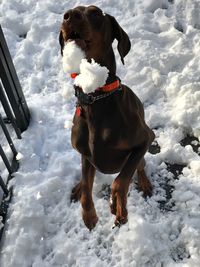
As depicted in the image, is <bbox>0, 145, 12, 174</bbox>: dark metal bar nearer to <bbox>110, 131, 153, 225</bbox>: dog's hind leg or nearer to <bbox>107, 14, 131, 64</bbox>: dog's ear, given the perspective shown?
<bbox>110, 131, 153, 225</bbox>: dog's hind leg

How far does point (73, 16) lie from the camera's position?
2.12m

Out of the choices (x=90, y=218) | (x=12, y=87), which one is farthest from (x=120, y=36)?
(x=12, y=87)

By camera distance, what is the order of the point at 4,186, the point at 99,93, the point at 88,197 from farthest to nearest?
the point at 4,186 < the point at 88,197 < the point at 99,93

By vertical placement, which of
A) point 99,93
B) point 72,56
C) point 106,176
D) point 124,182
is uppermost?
point 72,56

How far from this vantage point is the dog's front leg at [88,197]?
2.86 metres

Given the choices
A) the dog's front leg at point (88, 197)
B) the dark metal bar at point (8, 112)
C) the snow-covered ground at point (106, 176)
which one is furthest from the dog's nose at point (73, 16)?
the dark metal bar at point (8, 112)

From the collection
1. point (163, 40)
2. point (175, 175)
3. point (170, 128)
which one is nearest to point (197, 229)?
point (175, 175)

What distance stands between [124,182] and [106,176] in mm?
780

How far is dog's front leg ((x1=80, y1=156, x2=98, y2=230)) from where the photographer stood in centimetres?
286

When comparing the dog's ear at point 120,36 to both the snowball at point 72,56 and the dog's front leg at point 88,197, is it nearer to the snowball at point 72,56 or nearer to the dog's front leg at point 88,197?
the snowball at point 72,56

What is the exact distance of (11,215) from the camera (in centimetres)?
319

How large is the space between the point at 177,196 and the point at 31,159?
4.36 feet

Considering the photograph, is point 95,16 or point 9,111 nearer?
point 95,16

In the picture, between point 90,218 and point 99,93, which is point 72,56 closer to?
point 99,93
